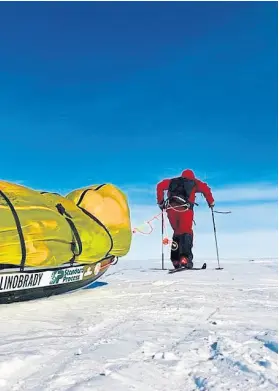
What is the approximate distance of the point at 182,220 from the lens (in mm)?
10773

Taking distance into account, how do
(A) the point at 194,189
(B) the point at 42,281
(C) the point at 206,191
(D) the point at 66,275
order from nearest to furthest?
1. (B) the point at 42,281
2. (D) the point at 66,275
3. (A) the point at 194,189
4. (C) the point at 206,191

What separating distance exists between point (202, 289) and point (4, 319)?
317cm

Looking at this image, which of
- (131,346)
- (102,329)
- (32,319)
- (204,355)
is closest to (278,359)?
(204,355)

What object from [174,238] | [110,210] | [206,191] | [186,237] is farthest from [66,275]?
[206,191]

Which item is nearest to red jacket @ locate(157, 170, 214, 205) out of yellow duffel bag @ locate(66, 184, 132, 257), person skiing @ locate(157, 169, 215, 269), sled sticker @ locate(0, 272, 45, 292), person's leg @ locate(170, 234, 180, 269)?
person skiing @ locate(157, 169, 215, 269)

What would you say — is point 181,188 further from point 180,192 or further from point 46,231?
point 46,231

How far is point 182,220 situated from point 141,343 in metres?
7.63

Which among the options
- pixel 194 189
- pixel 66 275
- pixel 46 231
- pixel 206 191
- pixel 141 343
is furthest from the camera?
pixel 206 191

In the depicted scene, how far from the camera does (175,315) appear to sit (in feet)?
14.6

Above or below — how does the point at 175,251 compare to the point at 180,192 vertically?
below

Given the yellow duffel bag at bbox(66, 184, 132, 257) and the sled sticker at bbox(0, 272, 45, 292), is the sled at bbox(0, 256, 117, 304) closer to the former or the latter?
the sled sticker at bbox(0, 272, 45, 292)

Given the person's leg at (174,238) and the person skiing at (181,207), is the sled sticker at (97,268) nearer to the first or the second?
the person skiing at (181,207)

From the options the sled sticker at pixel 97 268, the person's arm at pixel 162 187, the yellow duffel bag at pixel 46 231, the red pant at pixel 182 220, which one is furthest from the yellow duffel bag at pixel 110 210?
the person's arm at pixel 162 187

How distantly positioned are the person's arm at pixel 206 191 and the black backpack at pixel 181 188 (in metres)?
0.26
